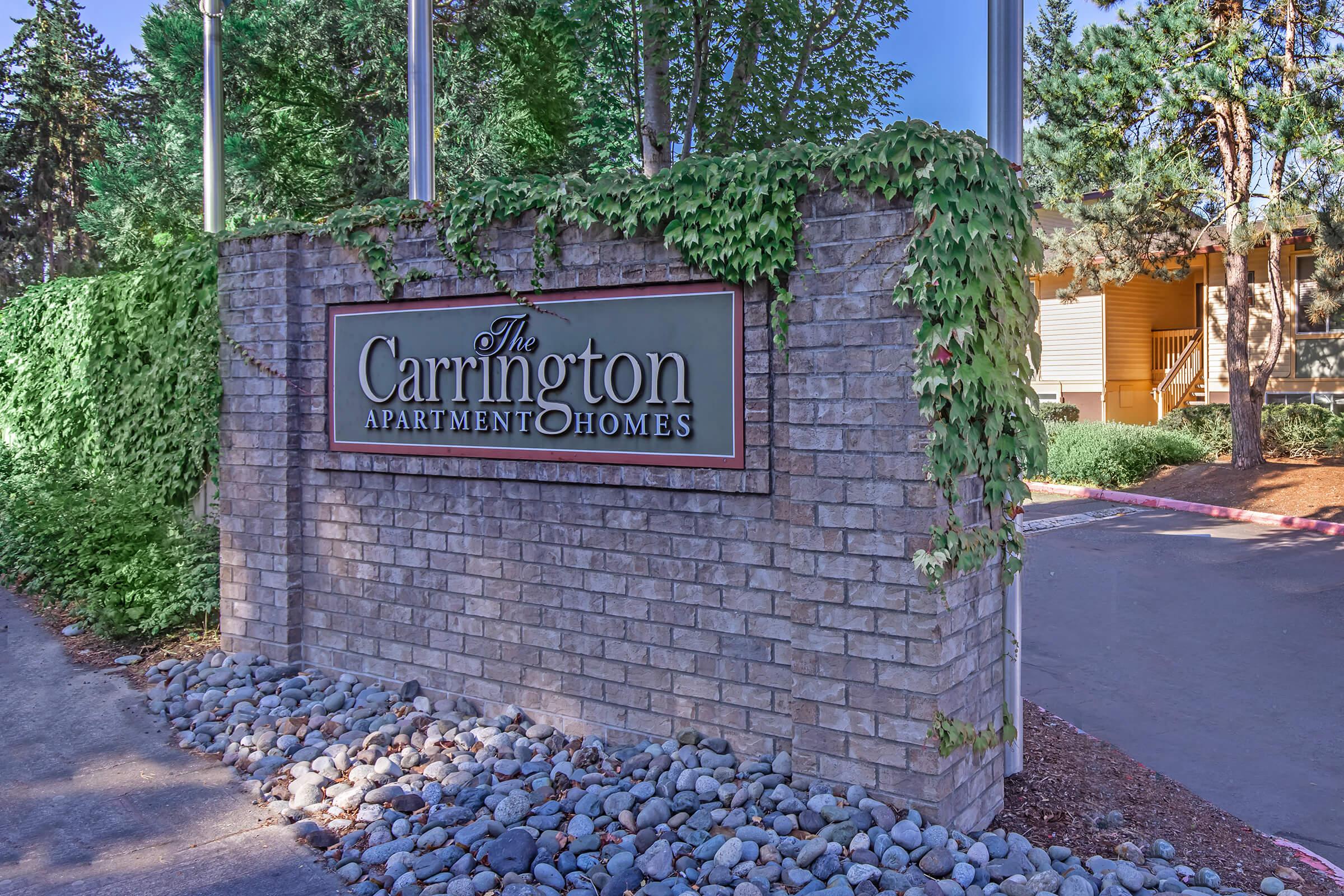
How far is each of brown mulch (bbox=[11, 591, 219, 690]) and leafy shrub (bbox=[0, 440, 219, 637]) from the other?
→ 0.09 meters

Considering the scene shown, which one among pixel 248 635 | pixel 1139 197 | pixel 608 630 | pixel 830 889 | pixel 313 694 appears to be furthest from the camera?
pixel 1139 197

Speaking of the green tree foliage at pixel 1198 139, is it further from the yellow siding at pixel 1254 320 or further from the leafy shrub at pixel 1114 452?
the yellow siding at pixel 1254 320

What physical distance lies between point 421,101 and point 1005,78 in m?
3.67

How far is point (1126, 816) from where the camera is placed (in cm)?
455

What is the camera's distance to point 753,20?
984cm

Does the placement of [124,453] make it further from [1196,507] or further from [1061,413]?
[1061,413]

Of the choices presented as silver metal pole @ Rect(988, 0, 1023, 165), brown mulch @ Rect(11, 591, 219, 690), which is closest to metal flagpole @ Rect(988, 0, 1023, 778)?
silver metal pole @ Rect(988, 0, 1023, 165)

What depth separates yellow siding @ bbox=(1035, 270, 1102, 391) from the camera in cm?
2331

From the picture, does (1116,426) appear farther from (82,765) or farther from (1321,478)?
(82,765)

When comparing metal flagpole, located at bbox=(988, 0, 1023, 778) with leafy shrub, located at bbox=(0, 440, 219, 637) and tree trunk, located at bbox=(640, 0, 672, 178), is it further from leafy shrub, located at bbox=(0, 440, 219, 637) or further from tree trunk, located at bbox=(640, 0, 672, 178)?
tree trunk, located at bbox=(640, 0, 672, 178)

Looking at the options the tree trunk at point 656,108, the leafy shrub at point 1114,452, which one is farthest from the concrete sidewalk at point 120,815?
the leafy shrub at point 1114,452

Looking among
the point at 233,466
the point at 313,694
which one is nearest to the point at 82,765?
the point at 313,694

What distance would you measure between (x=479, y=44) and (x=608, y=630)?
46.5ft

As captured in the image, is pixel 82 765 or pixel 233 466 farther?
pixel 233 466
